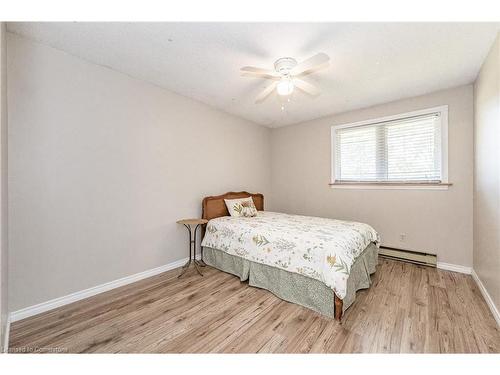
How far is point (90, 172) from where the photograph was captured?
220 centimetres

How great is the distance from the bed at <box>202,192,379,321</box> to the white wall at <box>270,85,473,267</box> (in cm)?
85

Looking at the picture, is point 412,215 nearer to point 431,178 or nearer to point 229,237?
point 431,178

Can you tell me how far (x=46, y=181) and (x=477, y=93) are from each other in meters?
4.75

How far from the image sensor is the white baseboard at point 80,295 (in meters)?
1.83

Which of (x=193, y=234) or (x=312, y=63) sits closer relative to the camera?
(x=312, y=63)

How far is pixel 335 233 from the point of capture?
7.59 feet

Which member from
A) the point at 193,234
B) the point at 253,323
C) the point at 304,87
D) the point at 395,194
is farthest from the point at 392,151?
the point at 193,234

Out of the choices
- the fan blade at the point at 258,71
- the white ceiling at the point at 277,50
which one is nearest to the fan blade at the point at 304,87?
the white ceiling at the point at 277,50

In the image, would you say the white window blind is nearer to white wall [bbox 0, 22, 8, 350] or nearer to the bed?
the bed

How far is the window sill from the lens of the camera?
2896 millimetres

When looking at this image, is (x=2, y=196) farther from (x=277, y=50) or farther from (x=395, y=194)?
(x=395, y=194)

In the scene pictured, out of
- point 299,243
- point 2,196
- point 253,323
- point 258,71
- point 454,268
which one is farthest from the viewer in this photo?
point 454,268

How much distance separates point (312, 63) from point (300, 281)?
2075 mm

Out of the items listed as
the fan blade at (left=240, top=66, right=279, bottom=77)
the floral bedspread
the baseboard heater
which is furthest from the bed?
the fan blade at (left=240, top=66, right=279, bottom=77)
